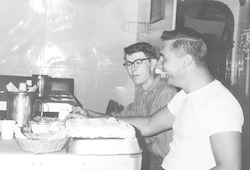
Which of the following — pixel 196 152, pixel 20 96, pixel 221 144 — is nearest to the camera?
pixel 221 144

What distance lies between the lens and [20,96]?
6.49 feet

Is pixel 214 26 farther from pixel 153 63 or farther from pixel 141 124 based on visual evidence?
pixel 141 124

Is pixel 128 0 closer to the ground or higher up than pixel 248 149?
higher up

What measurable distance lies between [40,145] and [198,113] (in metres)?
0.80

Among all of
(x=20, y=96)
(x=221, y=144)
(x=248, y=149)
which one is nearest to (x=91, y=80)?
(x=248, y=149)

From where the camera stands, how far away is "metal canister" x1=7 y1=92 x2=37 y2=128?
1.98 m

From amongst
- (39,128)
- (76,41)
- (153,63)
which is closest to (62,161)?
(39,128)

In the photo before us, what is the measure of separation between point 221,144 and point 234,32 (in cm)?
307

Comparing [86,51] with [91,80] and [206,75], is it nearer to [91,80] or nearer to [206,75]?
[91,80]

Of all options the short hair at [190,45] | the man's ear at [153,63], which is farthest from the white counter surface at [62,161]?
the man's ear at [153,63]

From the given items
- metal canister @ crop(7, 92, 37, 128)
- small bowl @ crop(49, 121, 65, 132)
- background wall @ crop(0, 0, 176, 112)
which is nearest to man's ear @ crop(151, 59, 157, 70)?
metal canister @ crop(7, 92, 37, 128)

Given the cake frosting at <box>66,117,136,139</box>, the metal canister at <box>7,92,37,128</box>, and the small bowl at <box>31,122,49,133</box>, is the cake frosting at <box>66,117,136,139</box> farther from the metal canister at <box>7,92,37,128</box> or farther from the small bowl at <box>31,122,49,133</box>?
the metal canister at <box>7,92,37,128</box>

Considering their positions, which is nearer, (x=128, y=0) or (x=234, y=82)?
(x=234, y=82)

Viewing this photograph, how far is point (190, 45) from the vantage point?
179 cm
